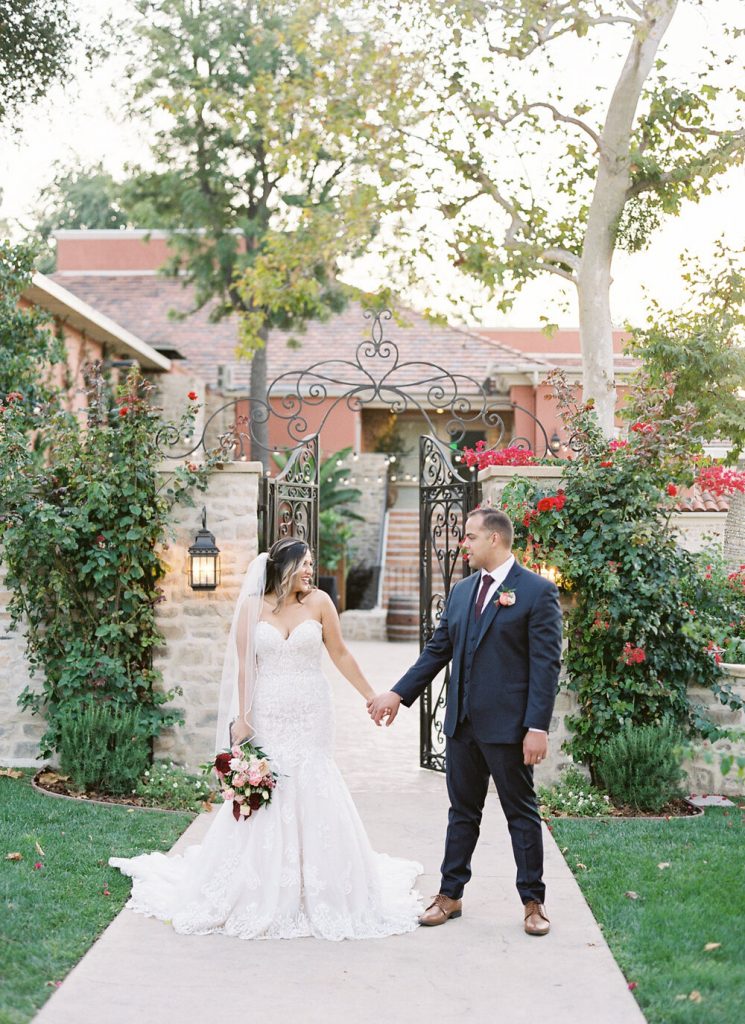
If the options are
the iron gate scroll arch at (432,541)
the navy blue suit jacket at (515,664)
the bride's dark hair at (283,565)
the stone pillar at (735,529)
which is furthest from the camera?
the stone pillar at (735,529)

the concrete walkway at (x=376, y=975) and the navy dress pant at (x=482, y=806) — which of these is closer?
the concrete walkway at (x=376, y=975)

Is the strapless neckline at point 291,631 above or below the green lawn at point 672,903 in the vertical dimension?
above

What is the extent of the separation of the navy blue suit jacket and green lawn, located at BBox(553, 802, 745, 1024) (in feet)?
3.54

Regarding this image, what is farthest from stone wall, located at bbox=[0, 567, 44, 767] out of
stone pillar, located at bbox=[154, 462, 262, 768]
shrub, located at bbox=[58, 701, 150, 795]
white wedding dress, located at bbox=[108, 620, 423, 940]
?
white wedding dress, located at bbox=[108, 620, 423, 940]

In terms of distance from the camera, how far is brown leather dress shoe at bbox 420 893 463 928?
553 cm

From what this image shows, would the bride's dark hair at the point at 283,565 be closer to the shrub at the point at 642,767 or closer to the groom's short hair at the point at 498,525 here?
the groom's short hair at the point at 498,525

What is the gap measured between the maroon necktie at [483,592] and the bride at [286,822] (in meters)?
0.68

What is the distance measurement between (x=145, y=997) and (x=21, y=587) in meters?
4.98

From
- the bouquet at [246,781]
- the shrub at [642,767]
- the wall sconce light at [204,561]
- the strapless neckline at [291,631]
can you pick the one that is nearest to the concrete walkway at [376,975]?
the bouquet at [246,781]

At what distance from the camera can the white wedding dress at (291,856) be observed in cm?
547

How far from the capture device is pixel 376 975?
4.88 metres

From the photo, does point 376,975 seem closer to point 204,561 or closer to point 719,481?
point 204,561

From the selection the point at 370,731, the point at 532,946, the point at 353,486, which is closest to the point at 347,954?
the point at 532,946

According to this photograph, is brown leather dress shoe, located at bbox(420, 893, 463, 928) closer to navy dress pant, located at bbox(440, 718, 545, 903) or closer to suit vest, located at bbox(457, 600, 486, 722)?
navy dress pant, located at bbox(440, 718, 545, 903)
